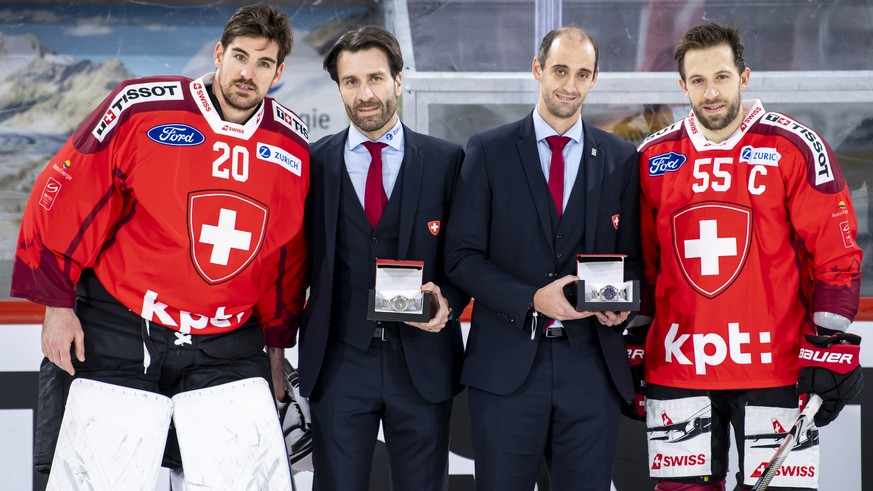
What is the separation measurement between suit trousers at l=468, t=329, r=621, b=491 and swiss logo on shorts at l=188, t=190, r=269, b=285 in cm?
74

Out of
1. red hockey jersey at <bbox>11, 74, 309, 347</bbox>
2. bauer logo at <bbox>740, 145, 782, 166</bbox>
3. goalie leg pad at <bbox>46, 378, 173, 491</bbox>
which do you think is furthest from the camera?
bauer logo at <bbox>740, 145, 782, 166</bbox>

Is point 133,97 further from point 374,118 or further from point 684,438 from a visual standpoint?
point 684,438

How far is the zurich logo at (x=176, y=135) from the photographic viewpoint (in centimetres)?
236

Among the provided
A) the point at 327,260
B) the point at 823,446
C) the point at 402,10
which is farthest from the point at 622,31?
the point at 327,260

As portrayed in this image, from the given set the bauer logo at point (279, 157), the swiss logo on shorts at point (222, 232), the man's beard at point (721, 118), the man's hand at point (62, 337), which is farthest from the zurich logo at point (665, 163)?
the man's hand at point (62, 337)

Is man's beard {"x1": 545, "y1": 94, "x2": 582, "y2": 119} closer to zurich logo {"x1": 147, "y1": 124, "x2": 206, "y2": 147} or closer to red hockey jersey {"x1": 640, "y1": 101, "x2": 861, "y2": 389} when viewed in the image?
red hockey jersey {"x1": 640, "y1": 101, "x2": 861, "y2": 389}

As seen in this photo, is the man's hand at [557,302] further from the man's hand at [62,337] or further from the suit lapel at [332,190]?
the man's hand at [62,337]

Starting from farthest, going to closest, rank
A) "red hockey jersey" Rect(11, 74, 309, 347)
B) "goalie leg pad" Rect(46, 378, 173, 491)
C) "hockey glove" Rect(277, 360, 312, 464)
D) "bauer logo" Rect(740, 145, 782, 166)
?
"hockey glove" Rect(277, 360, 312, 464) → "bauer logo" Rect(740, 145, 782, 166) → "red hockey jersey" Rect(11, 74, 309, 347) → "goalie leg pad" Rect(46, 378, 173, 491)

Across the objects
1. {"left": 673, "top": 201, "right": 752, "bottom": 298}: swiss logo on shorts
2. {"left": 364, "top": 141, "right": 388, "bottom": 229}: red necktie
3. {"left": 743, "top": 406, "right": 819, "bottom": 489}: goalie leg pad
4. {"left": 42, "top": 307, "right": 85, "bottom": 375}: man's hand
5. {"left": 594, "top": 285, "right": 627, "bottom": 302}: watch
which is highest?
{"left": 364, "top": 141, "right": 388, "bottom": 229}: red necktie

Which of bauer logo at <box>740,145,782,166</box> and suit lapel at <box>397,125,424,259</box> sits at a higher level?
bauer logo at <box>740,145,782,166</box>

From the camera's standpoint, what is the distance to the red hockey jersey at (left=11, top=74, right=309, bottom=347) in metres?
2.32

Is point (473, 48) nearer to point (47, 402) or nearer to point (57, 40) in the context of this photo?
point (57, 40)

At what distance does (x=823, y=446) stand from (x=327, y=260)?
1702mm

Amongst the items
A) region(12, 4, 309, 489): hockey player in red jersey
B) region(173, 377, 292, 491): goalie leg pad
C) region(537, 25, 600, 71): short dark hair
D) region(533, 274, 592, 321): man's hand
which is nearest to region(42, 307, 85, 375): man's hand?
region(12, 4, 309, 489): hockey player in red jersey
